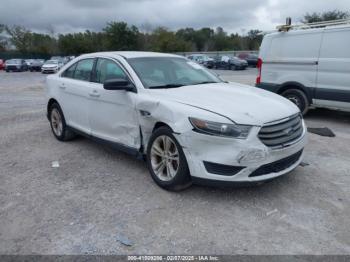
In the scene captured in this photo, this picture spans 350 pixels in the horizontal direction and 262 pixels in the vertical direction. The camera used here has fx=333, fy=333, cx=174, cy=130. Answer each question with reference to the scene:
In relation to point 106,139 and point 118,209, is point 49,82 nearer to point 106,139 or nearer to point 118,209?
point 106,139

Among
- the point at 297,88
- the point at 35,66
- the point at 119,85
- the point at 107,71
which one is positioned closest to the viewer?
the point at 119,85

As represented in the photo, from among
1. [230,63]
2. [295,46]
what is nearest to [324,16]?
[230,63]

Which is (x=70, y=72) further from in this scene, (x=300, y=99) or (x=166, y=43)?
(x=166, y=43)

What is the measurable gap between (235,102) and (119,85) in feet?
4.80

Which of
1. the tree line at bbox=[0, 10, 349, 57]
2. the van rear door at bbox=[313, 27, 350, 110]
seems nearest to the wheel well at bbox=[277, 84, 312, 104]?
the van rear door at bbox=[313, 27, 350, 110]

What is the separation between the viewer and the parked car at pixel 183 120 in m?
3.37

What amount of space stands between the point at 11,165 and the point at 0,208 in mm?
1435

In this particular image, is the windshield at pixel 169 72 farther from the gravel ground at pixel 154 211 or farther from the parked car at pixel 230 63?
the parked car at pixel 230 63

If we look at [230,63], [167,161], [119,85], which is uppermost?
[119,85]

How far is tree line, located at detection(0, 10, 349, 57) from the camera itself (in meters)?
57.9

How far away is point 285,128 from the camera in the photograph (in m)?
3.64

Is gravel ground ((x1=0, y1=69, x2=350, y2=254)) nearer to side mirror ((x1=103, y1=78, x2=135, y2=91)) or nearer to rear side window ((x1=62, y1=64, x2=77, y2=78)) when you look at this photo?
side mirror ((x1=103, y1=78, x2=135, y2=91))

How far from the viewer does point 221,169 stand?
3.42 metres

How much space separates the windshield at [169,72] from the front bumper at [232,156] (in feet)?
3.71
